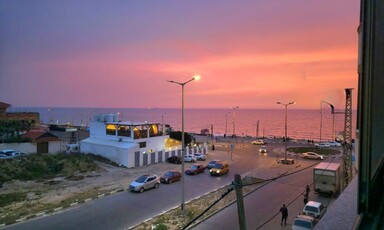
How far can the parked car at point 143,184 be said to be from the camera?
81.7 ft

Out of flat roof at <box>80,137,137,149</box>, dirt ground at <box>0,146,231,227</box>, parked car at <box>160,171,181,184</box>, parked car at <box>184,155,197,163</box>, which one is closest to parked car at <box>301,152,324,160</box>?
parked car at <box>184,155,197,163</box>

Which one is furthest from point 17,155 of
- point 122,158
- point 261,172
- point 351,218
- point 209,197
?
point 351,218

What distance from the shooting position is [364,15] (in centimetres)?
253

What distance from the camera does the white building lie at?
1445 inches

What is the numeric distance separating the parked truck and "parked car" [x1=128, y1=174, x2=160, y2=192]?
13.9 meters

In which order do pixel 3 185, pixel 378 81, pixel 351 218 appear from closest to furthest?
pixel 378 81, pixel 351 218, pixel 3 185

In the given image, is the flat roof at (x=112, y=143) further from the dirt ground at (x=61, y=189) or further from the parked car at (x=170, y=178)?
the parked car at (x=170, y=178)

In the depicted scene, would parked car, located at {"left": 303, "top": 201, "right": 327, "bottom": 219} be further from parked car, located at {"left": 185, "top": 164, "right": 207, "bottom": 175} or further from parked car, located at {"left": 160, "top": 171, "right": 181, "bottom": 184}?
parked car, located at {"left": 185, "top": 164, "right": 207, "bottom": 175}

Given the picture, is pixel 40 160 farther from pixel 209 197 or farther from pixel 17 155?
pixel 209 197

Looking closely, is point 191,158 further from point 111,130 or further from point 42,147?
point 42,147

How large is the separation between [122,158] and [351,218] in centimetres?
3398

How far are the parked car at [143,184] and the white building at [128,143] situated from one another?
1021cm

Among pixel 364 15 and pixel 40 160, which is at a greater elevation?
pixel 364 15

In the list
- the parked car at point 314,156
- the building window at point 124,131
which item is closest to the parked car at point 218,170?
the building window at point 124,131
